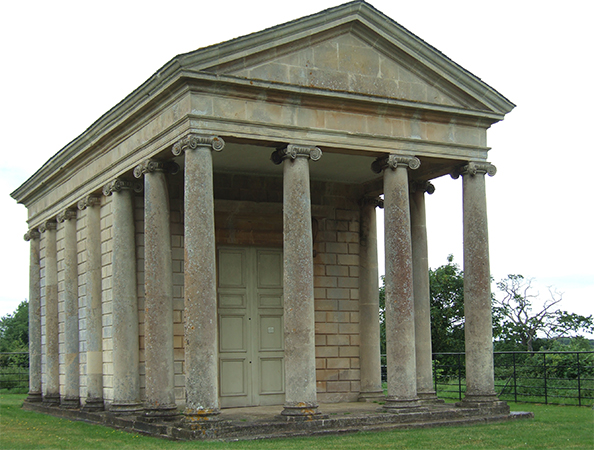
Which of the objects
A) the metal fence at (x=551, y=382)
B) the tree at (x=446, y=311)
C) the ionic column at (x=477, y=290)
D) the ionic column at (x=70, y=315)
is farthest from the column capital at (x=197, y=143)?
the tree at (x=446, y=311)

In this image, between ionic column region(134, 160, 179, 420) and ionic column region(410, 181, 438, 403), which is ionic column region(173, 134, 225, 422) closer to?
ionic column region(134, 160, 179, 420)

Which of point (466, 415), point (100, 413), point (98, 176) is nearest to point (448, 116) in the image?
point (466, 415)

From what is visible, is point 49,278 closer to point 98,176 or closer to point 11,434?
point 98,176

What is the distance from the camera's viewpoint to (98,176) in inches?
699

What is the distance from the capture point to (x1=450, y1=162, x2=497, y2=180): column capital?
1623 cm

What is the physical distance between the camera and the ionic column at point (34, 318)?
2217 cm

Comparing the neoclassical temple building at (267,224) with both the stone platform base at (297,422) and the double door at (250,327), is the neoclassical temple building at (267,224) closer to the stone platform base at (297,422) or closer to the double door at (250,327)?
the double door at (250,327)

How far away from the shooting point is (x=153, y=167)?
1496 cm

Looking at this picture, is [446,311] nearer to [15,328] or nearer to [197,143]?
[197,143]

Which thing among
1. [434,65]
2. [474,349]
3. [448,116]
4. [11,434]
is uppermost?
[434,65]

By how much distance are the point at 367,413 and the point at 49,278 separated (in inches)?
412

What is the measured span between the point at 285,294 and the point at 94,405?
6272 mm

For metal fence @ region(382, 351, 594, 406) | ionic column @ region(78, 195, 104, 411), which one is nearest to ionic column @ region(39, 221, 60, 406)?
ionic column @ region(78, 195, 104, 411)

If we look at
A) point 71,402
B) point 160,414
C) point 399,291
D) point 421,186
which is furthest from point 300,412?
point 71,402
